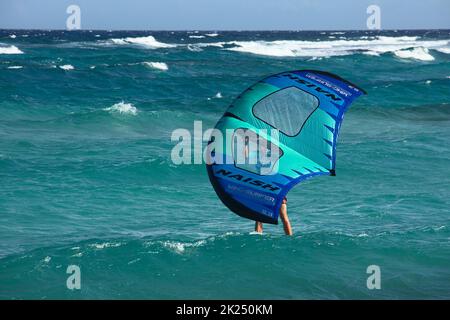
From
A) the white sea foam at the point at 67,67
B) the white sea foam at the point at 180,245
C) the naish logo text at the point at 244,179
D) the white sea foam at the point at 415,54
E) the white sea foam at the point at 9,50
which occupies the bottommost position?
the white sea foam at the point at 180,245

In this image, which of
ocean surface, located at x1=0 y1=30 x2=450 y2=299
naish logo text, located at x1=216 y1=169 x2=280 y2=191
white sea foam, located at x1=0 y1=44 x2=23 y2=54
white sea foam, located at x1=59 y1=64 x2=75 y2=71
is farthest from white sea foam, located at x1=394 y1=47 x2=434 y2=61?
naish logo text, located at x1=216 y1=169 x2=280 y2=191

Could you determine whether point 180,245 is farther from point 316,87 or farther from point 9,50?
point 9,50

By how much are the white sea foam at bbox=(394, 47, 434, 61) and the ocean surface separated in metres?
27.1

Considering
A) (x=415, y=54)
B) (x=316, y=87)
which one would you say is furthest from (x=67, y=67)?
(x=316, y=87)

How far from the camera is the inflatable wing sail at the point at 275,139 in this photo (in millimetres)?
9672

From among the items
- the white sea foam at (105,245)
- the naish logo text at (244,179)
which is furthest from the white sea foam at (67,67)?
the naish logo text at (244,179)

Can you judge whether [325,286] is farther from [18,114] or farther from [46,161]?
[18,114]

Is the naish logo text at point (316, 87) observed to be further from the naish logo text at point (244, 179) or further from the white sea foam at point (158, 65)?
→ the white sea foam at point (158, 65)

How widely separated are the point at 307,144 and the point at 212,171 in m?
1.24

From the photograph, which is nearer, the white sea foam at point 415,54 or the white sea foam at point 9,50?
the white sea foam at point 9,50

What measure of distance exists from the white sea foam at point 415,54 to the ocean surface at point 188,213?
27135 millimetres

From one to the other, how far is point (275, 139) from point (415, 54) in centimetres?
4892

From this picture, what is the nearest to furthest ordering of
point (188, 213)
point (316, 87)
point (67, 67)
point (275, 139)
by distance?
1. point (316, 87)
2. point (275, 139)
3. point (188, 213)
4. point (67, 67)

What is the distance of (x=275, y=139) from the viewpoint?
10312 mm
